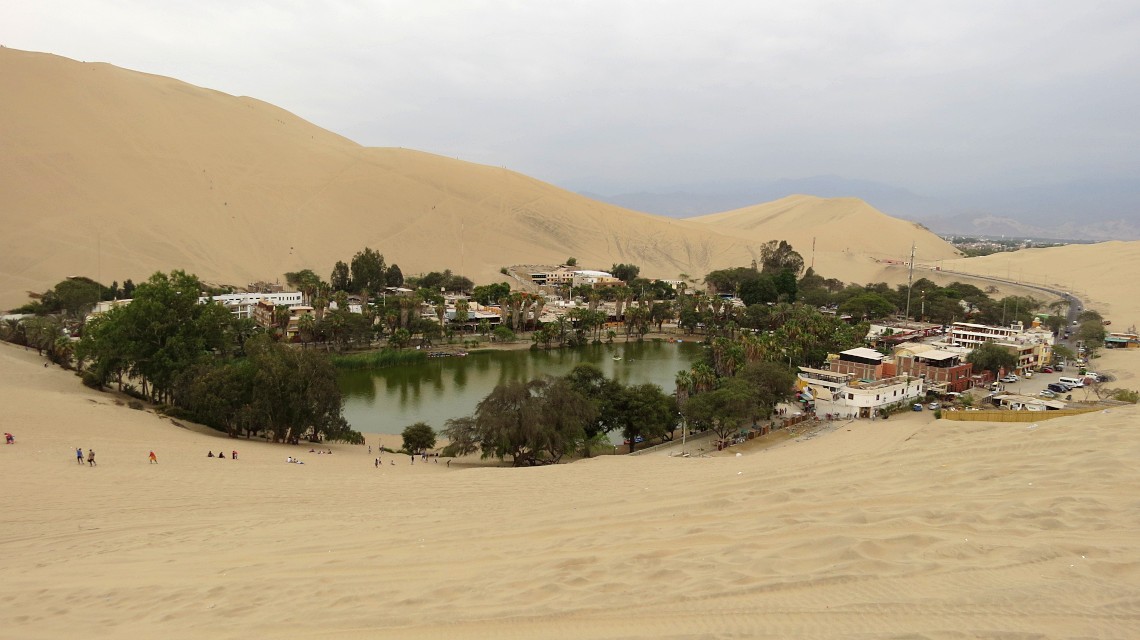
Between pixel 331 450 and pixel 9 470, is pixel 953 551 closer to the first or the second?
pixel 9 470

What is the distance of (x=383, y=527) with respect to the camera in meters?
9.95

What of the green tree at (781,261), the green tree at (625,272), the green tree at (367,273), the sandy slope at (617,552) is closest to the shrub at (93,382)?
the sandy slope at (617,552)

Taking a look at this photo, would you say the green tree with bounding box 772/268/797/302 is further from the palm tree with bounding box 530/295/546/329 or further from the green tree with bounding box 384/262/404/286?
the green tree with bounding box 384/262/404/286

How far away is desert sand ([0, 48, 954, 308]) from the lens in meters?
68.8

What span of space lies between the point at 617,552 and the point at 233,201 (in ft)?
291

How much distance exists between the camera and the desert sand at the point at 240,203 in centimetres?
6875

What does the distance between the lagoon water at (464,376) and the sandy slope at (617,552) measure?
59.7ft

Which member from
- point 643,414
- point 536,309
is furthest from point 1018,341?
point 536,309

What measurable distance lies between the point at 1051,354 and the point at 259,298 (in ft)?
182

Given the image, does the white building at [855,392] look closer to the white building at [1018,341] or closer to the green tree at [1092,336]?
the white building at [1018,341]

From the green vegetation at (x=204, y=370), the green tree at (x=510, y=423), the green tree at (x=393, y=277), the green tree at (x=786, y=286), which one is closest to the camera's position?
the green tree at (x=510, y=423)

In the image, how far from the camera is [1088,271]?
8450cm

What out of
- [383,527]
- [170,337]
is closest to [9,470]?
[383,527]

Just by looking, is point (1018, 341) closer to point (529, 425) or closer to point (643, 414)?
point (643, 414)
